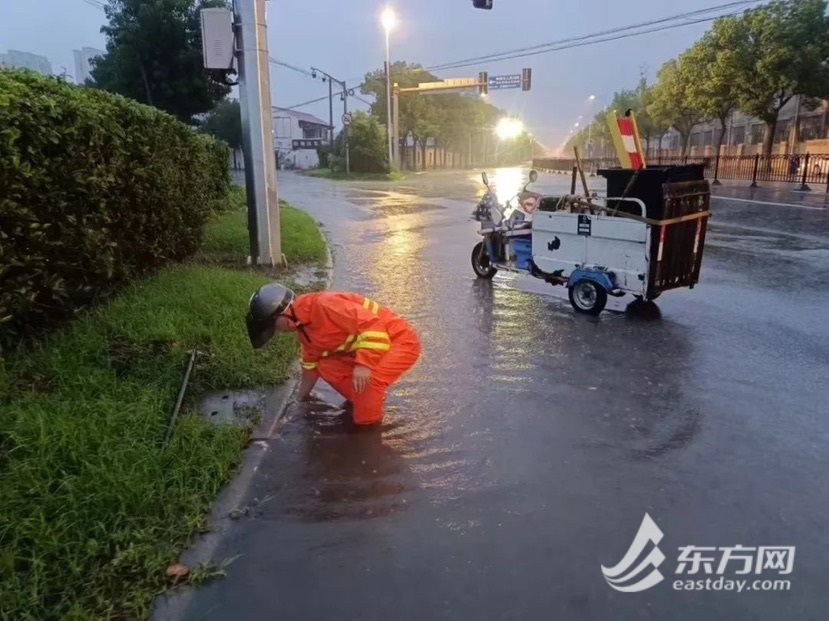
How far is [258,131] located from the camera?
900 centimetres

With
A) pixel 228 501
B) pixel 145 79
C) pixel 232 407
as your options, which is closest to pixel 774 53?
pixel 145 79

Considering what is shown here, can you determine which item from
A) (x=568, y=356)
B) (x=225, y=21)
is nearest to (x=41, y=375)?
(x=568, y=356)

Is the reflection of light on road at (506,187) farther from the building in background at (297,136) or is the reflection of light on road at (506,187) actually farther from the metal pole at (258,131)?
the building in background at (297,136)

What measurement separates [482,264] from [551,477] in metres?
5.81

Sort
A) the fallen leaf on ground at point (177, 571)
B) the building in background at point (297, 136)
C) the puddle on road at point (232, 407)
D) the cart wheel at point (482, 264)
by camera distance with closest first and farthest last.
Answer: the fallen leaf on ground at point (177, 571) < the puddle on road at point (232, 407) < the cart wheel at point (482, 264) < the building in background at point (297, 136)

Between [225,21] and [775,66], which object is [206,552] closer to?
[225,21]

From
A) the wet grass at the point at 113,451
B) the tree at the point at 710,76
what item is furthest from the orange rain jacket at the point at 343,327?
the tree at the point at 710,76

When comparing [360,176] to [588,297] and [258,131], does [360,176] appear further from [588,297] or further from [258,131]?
[588,297]

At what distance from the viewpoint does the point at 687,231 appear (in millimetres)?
6863

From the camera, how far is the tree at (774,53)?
2569 cm

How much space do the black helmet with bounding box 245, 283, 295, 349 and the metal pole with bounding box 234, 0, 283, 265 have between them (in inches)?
205

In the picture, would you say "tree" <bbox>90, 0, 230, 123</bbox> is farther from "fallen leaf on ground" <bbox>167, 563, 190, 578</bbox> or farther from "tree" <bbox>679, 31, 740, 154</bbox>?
"fallen leaf on ground" <bbox>167, 563, 190, 578</bbox>

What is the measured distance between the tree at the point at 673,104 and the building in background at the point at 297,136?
40814 millimetres

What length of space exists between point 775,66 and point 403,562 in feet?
95.8
